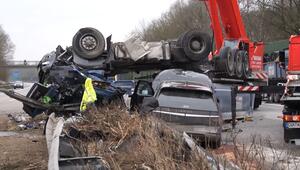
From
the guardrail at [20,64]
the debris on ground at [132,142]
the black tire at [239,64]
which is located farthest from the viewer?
the guardrail at [20,64]

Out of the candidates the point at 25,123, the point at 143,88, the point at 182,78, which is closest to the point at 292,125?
the point at 182,78

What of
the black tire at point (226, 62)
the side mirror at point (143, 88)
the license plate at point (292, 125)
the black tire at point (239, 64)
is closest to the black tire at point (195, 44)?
the black tire at point (226, 62)

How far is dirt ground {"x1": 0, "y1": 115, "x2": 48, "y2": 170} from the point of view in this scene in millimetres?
9125

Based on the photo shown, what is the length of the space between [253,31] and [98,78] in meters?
42.1

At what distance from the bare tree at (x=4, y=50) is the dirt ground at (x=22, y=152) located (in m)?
112

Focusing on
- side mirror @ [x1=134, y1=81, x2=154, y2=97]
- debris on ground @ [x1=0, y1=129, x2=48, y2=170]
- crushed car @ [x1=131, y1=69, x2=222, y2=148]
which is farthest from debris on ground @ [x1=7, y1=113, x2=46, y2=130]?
crushed car @ [x1=131, y1=69, x2=222, y2=148]

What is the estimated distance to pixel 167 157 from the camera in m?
5.91

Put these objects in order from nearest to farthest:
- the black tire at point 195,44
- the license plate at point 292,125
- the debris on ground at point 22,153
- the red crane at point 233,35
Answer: the debris on ground at point 22,153 < the license plate at point 292,125 < the black tire at point 195,44 < the red crane at point 233,35

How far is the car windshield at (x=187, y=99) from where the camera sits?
11.9 meters

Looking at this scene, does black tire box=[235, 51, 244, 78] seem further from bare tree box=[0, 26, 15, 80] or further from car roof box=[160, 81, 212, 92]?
bare tree box=[0, 26, 15, 80]

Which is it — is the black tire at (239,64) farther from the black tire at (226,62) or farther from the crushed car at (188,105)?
the crushed car at (188,105)

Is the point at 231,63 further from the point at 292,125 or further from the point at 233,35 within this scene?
the point at 292,125

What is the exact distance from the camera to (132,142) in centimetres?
752

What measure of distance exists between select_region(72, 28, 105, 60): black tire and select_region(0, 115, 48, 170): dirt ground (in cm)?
257
